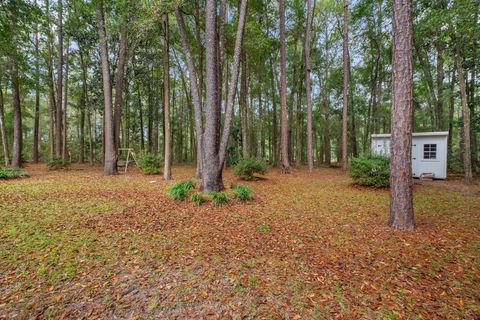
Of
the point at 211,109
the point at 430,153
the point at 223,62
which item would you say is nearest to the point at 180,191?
the point at 211,109

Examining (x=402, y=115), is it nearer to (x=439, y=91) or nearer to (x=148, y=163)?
(x=148, y=163)

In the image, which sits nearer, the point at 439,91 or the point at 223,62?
the point at 223,62

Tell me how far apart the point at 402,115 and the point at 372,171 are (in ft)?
13.9

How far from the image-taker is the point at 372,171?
24.0ft

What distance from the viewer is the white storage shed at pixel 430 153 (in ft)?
33.0

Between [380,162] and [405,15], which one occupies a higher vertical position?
[405,15]

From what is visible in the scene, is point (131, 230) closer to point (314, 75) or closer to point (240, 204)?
point (240, 204)

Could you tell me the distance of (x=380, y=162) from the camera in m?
7.43

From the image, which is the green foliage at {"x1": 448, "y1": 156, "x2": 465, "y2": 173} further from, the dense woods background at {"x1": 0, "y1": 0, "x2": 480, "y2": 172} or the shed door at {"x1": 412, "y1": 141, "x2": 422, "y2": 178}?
the shed door at {"x1": 412, "y1": 141, "x2": 422, "y2": 178}

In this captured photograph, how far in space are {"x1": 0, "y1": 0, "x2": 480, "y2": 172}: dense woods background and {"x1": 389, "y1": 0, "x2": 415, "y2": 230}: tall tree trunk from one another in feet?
12.8

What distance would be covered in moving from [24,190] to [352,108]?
64.1 ft

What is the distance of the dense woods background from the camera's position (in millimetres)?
8055

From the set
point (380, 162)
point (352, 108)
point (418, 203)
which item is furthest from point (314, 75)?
point (418, 203)

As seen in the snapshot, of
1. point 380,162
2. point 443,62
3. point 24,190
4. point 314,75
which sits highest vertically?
point 314,75
